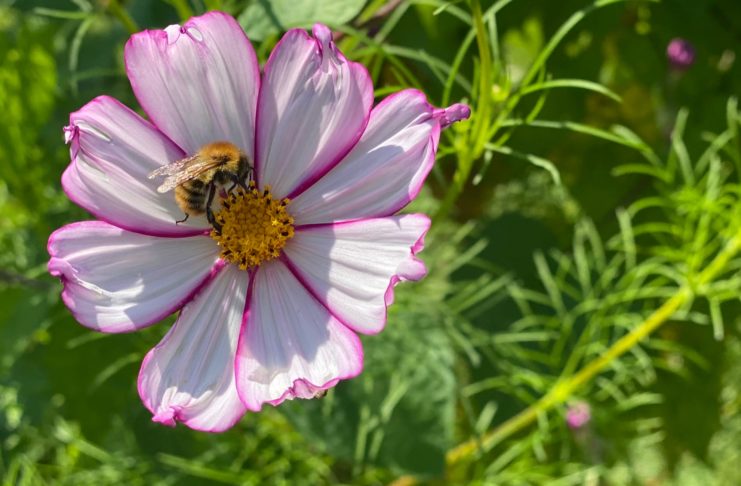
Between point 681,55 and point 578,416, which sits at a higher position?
point 681,55

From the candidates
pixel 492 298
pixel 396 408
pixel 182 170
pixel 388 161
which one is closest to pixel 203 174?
pixel 182 170

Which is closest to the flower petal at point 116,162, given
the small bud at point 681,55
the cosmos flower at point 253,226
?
the cosmos flower at point 253,226

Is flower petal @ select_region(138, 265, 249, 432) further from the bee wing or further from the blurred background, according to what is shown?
the blurred background

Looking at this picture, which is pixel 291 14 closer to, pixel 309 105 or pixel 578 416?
pixel 309 105

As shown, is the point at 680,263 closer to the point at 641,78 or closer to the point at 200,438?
the point at 641,78

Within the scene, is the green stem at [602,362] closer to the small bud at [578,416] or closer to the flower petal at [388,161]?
the small bud at [578,416]

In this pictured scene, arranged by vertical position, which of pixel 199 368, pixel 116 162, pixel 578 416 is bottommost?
pixel 578 416
